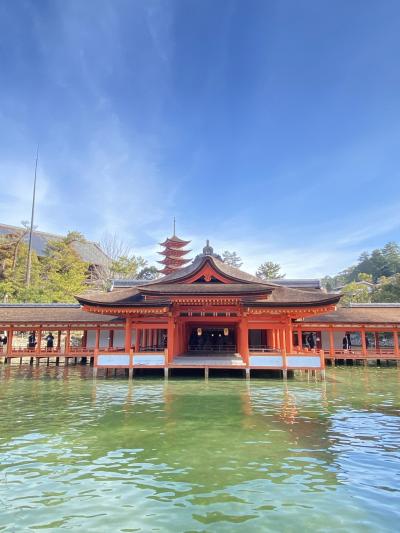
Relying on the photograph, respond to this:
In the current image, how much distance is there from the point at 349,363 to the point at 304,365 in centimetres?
1137

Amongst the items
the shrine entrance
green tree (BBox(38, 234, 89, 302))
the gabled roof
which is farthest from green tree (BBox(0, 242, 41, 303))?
the gabled roof

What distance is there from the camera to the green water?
5.36 m

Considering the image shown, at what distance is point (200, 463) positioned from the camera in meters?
7.41

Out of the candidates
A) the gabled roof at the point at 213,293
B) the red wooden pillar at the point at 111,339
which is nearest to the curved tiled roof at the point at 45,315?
the red wooden pillar at the point at 111,339

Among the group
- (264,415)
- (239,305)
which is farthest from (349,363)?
(264,415)

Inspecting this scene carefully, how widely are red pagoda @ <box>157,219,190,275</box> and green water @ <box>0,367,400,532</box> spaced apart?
146 ft

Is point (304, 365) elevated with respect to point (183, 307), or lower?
lower

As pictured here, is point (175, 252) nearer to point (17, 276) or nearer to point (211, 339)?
point (17, 276)

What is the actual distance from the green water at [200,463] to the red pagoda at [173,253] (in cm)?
4442

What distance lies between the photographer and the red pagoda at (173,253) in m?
58.7

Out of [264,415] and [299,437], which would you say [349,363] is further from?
[299,437]

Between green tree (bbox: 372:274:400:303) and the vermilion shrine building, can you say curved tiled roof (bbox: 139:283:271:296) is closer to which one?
the vermilion shrine building

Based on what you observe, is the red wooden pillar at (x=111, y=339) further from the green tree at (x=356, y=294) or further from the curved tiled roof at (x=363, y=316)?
the green tree at (x=356, y=294)

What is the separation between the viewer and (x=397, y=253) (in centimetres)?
8650
